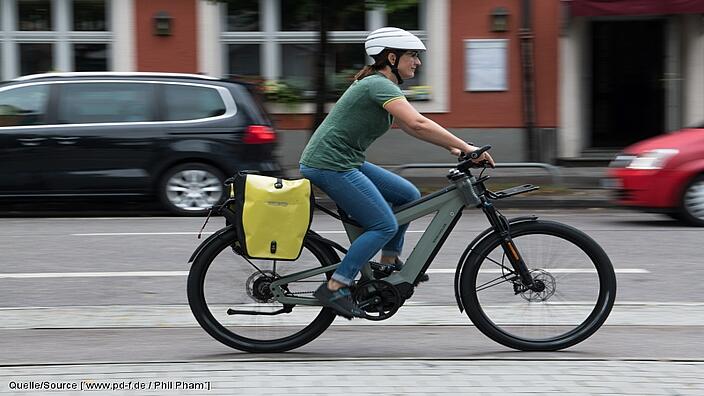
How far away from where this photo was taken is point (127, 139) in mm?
12430

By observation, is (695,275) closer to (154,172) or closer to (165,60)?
(154,172)

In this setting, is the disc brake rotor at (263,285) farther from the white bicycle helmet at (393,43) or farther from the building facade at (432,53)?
the building facade at (432,53)

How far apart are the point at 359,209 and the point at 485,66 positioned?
1332 centimetres

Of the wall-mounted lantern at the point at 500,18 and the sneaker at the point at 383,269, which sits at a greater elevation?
the wall-mounted lantern at the point at 500,18

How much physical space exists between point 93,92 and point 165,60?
580 cm

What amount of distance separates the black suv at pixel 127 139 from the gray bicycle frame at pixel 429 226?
7.00 m

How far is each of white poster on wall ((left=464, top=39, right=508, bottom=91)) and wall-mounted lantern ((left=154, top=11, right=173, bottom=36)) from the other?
4.89 metres

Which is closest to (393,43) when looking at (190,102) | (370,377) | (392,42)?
(392,42)

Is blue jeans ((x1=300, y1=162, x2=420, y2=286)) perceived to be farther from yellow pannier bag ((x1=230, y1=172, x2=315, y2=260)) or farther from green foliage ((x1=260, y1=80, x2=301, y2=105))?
green foliage ((x1=260, y1=80, x2=301, y2=105))

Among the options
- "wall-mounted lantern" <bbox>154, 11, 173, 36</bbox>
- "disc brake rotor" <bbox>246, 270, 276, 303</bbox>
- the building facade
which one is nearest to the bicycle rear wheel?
"disc brake rotor" <bbox>246, 270, 276, 303</bbox>

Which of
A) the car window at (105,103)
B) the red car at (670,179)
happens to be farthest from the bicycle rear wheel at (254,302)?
the car window at (105,103)

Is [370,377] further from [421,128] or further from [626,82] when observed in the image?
[626,82]

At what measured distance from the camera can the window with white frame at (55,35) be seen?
60.1 ft

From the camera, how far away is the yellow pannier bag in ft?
17.4
